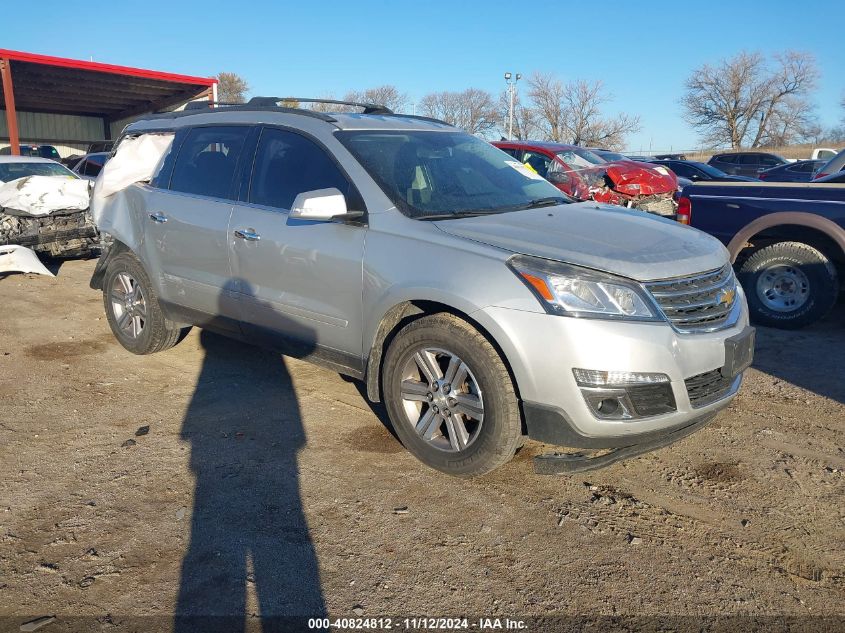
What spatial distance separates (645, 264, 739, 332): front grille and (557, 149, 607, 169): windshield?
28.8 feet

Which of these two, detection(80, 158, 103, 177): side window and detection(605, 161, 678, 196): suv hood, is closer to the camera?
detection(605, 161, 678, 196): suv hood

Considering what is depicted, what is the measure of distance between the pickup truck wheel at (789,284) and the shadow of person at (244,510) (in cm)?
457

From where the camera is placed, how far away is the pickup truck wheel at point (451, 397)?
130 inches

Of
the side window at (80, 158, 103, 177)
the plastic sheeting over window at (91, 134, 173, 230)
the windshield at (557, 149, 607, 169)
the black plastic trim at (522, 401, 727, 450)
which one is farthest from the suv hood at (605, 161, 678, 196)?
the side window at (80, 158, 103, 177)

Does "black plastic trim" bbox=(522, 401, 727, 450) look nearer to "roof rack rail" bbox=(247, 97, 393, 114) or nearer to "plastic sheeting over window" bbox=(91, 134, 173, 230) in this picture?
"roof rack rail" bbox=(247, 97, 393, 114)

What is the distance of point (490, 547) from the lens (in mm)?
2998

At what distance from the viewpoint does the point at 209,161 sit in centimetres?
489

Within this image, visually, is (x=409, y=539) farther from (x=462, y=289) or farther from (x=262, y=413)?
(x=262, y=413)

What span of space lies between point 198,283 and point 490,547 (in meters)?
2.90

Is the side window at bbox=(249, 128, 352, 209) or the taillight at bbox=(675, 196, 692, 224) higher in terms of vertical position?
the side window at bbox=(249, 128, 352, 209)

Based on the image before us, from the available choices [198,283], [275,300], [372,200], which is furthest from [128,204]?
[372,200]

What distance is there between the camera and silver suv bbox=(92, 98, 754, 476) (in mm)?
3166

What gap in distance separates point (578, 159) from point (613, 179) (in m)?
1.33

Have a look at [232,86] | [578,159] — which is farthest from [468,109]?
[578,159]
